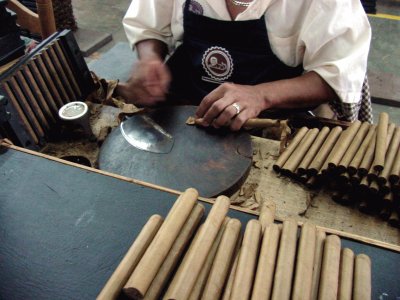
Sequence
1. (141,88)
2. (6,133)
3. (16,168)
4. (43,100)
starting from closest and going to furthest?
(16,168)
(6,133)
(43,100)
(141,88)

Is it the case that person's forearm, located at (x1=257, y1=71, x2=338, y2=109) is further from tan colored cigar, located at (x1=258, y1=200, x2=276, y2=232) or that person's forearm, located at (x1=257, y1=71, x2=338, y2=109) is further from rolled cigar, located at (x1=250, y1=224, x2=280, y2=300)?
rolled cigar, located at (x1=250, y1=224, x2=280, y2=300)

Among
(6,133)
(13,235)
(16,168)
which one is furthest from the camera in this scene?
(6,133)

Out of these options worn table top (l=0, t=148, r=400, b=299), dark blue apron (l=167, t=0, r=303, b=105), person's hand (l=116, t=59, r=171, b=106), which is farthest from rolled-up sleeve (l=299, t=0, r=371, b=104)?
worn table top (l=0, t=148, r=400, b=299)

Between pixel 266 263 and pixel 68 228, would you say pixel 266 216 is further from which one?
pixel 68 228

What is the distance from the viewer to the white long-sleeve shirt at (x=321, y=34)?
1369 mm

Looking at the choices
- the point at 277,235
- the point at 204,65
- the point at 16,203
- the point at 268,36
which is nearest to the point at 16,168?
the point at 16,203

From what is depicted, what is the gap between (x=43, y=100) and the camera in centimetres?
136

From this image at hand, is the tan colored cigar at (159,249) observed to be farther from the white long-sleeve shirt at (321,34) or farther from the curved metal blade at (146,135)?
the white long-sleeve shirt at (321,34)

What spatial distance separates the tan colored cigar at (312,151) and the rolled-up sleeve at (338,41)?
0.25 meters

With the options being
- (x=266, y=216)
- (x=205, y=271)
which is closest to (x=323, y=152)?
(x=266, y=216)

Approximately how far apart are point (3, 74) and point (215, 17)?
809 millimetres

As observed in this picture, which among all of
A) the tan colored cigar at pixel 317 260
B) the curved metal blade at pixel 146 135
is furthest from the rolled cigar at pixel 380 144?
the curved metal blade at pixel 146 135

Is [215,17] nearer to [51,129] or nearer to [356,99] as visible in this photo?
[356,99]

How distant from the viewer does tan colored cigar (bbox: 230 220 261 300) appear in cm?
63
